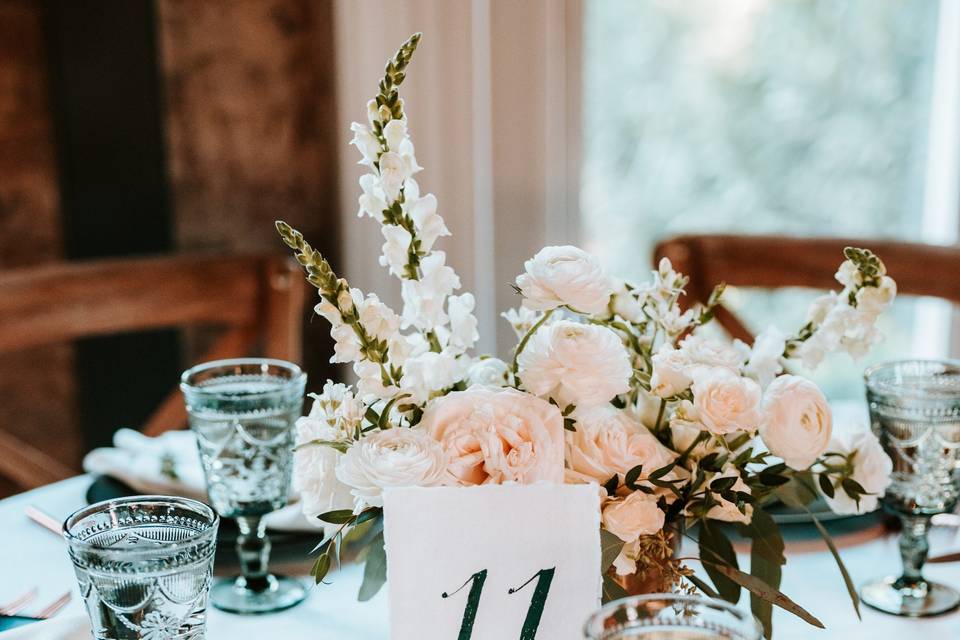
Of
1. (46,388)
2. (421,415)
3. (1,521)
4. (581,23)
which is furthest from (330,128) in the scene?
(421,415)

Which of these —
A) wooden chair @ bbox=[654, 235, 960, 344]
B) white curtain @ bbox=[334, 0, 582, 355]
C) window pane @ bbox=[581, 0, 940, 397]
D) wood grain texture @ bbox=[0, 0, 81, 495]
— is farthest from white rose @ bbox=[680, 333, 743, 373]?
wood grain texture @ bbox=[0, 0, 81, 495]

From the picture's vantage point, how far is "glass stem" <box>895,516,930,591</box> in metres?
0.94

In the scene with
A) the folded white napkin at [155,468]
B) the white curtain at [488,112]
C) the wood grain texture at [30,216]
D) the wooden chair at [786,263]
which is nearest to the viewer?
the folded white napkin at [155,468]

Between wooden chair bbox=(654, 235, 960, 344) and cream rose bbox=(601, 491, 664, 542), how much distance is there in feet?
3.28

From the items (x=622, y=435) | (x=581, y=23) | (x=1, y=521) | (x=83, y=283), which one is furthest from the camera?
(x=581, y=23)

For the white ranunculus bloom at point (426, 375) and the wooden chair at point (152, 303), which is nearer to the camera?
the white ranunculus bloom at point (426, 375)

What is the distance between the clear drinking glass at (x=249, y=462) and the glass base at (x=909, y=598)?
500 millimetres

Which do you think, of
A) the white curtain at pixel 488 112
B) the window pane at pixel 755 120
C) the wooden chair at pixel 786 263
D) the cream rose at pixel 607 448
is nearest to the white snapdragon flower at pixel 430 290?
the cream rose at pixel 607 448

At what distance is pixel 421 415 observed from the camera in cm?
77

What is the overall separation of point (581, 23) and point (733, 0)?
0.60 metres

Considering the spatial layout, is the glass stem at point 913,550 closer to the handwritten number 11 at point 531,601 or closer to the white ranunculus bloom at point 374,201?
the handwritten number 11 at point 531,601

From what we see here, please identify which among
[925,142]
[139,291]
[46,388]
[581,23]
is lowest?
[46,388]

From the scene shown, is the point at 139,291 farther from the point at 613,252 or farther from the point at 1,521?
the point at 613,252

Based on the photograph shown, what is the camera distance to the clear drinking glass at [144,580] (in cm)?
71
